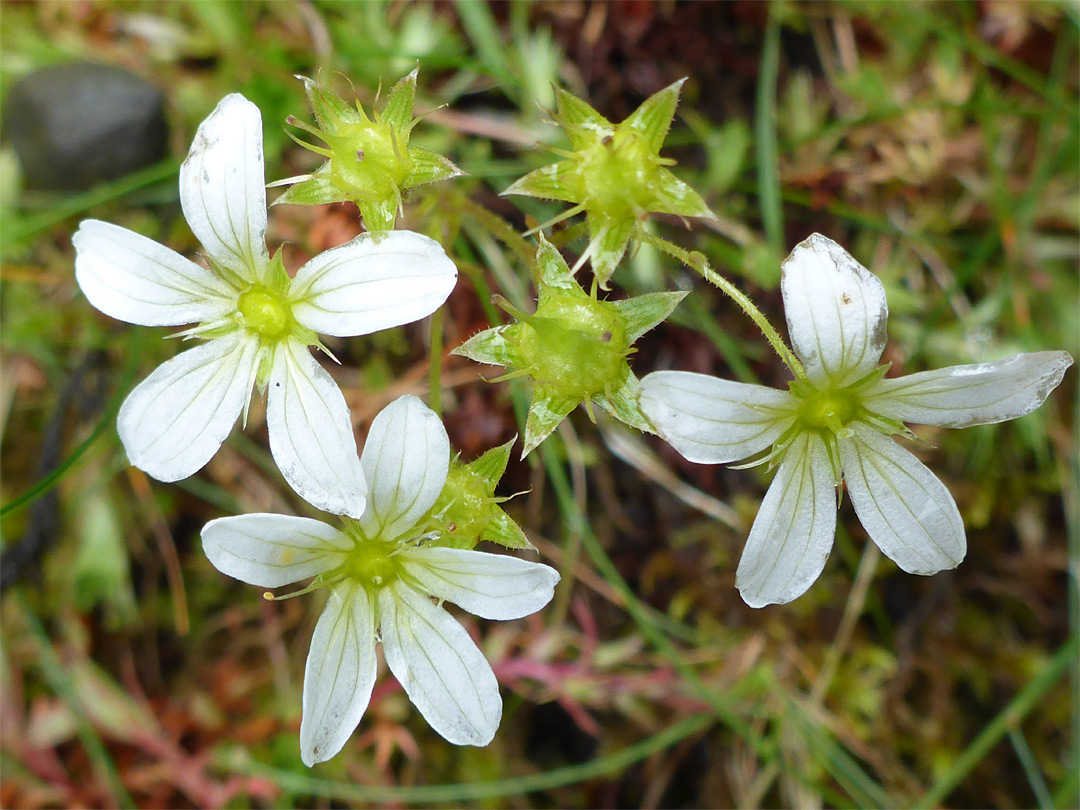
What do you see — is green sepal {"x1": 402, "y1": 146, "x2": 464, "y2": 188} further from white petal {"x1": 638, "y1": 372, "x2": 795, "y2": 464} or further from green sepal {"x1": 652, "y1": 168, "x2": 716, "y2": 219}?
white petal {"x1": 638, "y1": 372, "x2": 795, "y2": 464}

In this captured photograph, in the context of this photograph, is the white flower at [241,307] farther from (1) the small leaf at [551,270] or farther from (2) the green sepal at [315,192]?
(1) the small leaf at [551,270]

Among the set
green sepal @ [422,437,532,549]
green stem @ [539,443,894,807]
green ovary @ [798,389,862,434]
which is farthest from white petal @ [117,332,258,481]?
green ovary @ [798,389,862,434]


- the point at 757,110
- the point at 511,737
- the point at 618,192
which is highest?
the point at 757,110

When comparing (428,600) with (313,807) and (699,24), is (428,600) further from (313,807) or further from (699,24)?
(699,24)

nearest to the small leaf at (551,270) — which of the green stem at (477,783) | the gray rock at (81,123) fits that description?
the green stem at (477,783)

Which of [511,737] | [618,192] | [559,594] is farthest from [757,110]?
[511,737]

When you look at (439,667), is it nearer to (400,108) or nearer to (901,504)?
(901,504)

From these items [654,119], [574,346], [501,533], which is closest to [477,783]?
[501,533]
